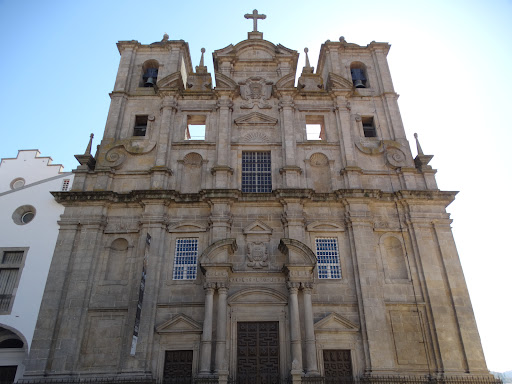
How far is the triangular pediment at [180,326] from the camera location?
15555 millimetres

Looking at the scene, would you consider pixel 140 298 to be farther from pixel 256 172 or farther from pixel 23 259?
pixel 256 172

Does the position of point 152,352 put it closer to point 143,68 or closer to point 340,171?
point 340,171

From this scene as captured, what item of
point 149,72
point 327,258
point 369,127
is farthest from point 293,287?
point 149,72

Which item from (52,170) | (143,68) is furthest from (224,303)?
(52,170)

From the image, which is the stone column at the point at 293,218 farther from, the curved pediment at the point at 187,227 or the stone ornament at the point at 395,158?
the stone ornament at the point at 395,158

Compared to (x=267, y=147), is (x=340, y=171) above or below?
below

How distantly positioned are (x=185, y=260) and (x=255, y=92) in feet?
→ 33.5

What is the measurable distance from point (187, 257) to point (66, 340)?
5464mm

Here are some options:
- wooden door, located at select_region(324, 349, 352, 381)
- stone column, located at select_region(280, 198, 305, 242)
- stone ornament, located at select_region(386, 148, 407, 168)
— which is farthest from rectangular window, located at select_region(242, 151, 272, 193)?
wooden door, located at select_region(324, 349, 352, 381)

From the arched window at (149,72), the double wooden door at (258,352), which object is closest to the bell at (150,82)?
the arched window at (149,72)

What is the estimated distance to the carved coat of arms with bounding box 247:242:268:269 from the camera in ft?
55.2

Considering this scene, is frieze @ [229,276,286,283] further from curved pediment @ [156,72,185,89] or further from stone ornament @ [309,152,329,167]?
curved pediment @ [156,72,185,89]

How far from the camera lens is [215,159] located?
19.8 metres

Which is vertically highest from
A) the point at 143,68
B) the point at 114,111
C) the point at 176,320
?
the point at 143,68
